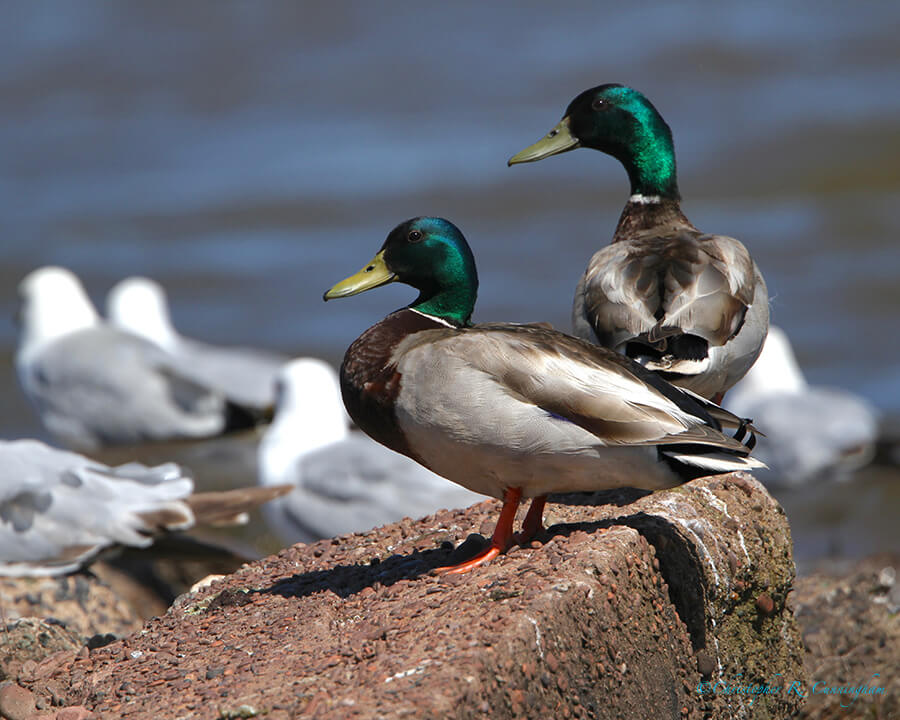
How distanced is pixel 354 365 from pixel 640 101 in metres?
2.54

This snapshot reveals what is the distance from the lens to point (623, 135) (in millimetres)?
6145

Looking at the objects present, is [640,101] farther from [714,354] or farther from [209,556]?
[209,556]

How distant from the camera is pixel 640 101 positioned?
6137mm

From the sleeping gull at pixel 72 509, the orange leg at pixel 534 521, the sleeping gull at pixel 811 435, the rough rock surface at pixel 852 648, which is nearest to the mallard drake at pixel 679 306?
the orange leg at pixel 534 521

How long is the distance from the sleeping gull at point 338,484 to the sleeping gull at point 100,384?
2.62 m

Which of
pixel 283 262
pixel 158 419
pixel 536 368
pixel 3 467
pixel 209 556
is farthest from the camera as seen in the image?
pixel 283 262

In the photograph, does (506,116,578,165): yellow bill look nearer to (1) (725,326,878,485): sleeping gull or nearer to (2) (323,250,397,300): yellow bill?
(2) (323,250,397,300): yellow bill

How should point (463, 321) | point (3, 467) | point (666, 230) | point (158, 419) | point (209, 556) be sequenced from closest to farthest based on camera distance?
point (463, 321) → point (666, 230) → point (3, 467) → point (209, 556) → point (158, 419)

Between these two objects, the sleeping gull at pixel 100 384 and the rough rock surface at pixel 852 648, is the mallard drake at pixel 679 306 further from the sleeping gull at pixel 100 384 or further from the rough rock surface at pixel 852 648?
the sleeping gull at pixel 100 384

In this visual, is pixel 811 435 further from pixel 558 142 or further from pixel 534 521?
pixel 534 521

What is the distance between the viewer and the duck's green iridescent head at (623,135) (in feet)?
19.9

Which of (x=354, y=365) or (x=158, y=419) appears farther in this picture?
(x=158, y=419)

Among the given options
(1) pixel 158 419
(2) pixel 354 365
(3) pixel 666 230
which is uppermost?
(3) pixel 666 230

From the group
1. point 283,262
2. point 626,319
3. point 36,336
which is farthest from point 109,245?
point 626,319
